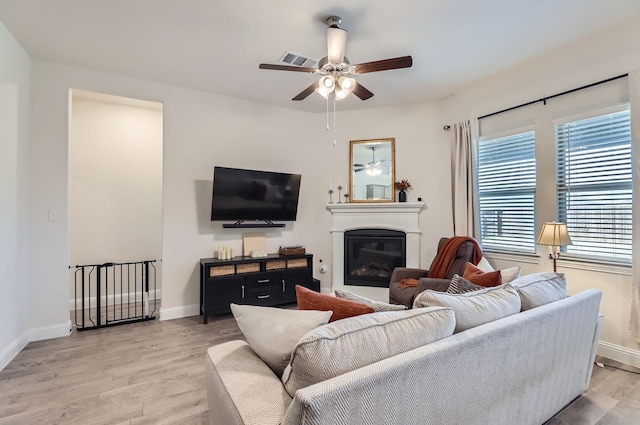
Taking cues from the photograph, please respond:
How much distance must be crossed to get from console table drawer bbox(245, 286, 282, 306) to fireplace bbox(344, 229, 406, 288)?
1.10 metres

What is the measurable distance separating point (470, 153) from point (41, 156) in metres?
4.62

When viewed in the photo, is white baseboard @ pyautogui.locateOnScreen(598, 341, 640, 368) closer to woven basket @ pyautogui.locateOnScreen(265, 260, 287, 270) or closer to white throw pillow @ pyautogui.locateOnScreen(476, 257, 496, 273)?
white throw pillow @ pyautogui.locateOnScreen(476, 257, 496, 273)

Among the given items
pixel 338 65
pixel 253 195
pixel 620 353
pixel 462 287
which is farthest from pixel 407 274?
pixel 338 65

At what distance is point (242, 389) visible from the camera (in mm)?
1089

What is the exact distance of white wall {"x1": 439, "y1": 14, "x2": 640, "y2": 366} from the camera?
100.0 inches

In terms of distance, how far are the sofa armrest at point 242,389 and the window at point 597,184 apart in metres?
3.06

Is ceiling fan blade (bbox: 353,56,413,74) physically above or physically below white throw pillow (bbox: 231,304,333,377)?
above

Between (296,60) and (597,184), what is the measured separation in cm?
297

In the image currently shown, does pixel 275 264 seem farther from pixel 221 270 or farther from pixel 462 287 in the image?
pixel 462 287

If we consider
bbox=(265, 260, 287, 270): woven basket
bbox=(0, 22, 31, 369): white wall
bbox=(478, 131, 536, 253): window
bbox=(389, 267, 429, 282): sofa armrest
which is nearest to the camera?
bbox=(0, 22, 31, 369): white wall

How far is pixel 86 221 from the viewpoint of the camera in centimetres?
400

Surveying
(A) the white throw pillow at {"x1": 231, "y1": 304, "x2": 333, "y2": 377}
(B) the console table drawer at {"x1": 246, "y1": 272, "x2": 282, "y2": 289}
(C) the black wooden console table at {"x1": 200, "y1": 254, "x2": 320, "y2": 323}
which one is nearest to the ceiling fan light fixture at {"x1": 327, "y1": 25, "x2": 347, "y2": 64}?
(A) the white throw pillow at {"x1": 231, "y1": 304, "x2": 333, "y2": 377}

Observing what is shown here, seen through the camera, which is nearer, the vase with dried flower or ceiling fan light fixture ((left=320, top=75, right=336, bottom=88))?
ceiling fan light fixture ((left=320, top=75, right=336, bottom=88))

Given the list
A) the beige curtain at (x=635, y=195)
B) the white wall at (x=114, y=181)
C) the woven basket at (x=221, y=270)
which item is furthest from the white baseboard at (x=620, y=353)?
the white wall at (x=114, y=181)
